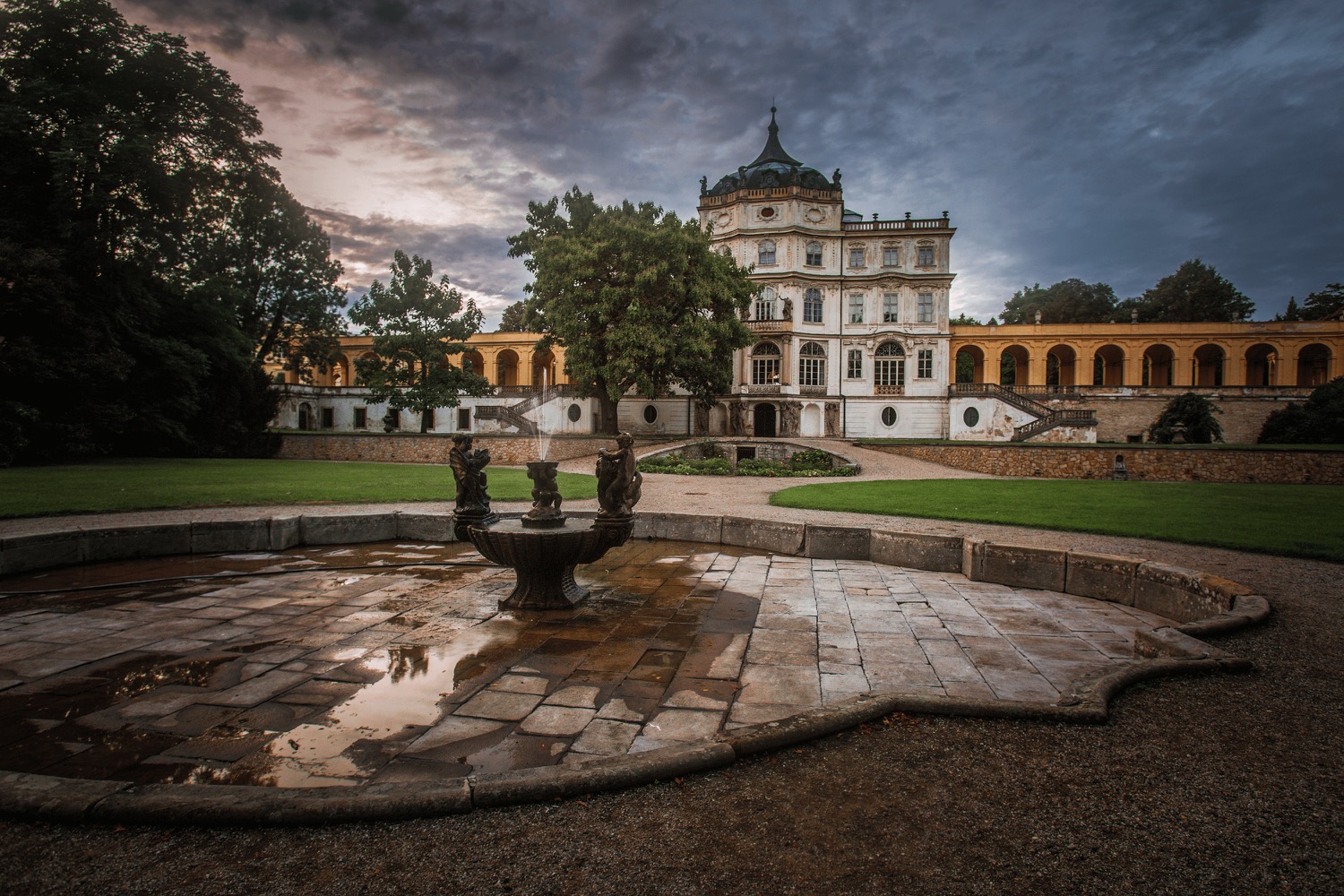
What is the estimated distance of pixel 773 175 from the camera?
43.1 metres

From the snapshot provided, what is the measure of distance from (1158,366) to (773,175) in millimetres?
36294

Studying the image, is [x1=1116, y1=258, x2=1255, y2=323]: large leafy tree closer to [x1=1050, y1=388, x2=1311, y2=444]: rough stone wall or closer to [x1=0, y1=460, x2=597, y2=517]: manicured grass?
[x1=1050, y1=388, x2=1311, y2=444]: rough stone wall

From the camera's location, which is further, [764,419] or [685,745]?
[764,419]

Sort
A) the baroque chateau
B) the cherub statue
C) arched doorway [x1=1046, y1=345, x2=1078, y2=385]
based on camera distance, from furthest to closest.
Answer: arched doorway [x1=1046, y1=345, x2=1078, y2=385] < the baroque chateau < the cherub statue

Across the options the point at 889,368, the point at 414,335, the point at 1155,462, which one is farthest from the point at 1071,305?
the point at 414,335

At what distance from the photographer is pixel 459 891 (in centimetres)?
251

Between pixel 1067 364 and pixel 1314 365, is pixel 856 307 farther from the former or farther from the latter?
pixel 1314 365

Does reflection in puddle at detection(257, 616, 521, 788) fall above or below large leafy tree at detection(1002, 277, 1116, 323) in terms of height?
below

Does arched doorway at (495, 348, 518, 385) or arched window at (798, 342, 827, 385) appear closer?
arched window at (798, 342, 827, 385)

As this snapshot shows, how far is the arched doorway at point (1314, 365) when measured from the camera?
4716cm

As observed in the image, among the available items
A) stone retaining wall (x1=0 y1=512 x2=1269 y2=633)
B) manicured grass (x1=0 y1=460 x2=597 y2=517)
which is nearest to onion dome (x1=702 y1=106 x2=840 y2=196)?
manicured grass (x1=0 y1=460 x2=597 y2=517)

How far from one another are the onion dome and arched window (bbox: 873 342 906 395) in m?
11.1

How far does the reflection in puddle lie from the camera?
344 centimetres

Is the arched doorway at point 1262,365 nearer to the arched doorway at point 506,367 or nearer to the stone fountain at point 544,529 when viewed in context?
the arched doorway at point 506,367
